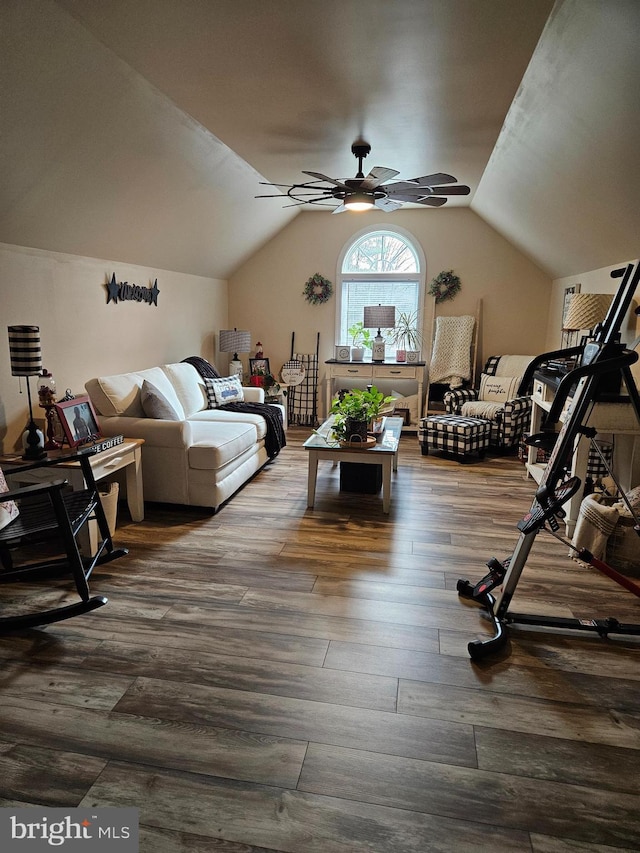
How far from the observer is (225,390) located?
5297 millimetres

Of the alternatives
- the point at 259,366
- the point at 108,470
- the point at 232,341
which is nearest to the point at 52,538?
the point at 108,470

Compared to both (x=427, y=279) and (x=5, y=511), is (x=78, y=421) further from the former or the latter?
(x=427, y=279)

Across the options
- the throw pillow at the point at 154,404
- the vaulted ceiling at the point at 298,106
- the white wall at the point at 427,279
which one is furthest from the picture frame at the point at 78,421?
the white wall at the point at 427,279

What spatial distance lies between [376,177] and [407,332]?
3.41 m

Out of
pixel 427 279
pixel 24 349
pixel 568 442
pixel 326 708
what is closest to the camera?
pixel 326 708

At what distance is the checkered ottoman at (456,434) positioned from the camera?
522cm

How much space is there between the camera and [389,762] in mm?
1740

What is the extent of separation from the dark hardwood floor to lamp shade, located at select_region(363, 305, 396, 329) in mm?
3454

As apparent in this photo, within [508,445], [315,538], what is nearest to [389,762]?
[315,538]

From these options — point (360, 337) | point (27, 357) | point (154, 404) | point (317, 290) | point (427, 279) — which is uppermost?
point (427, 279)

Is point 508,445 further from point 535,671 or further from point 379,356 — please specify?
point 535,671

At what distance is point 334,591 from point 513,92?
2.85 metres

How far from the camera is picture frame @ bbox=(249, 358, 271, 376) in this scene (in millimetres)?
6551

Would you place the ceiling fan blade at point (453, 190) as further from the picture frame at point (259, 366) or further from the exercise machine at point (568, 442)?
the picture frame at point (259, 366)
